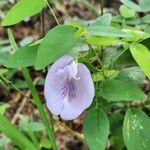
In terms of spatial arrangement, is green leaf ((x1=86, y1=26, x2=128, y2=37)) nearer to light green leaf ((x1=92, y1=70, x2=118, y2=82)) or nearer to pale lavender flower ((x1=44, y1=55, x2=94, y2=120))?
pale lavender flower ((x1=44, y1=55, x2=94, y2=120))

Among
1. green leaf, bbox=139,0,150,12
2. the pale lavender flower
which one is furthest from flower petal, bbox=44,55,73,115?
green leaf, bbox=139,0,150,12

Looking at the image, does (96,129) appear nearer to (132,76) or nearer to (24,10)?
(132,76)

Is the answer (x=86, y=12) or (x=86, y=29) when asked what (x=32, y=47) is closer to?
(x=86, y=29)

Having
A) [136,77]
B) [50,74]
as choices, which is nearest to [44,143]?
[136,77]

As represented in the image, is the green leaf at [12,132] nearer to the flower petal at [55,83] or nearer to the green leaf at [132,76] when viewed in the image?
the flower petal at [55,83]

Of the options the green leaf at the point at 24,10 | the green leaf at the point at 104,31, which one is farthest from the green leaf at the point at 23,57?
the green leaf at the point at 104,31

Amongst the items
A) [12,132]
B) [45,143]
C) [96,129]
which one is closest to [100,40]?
[96,129]
